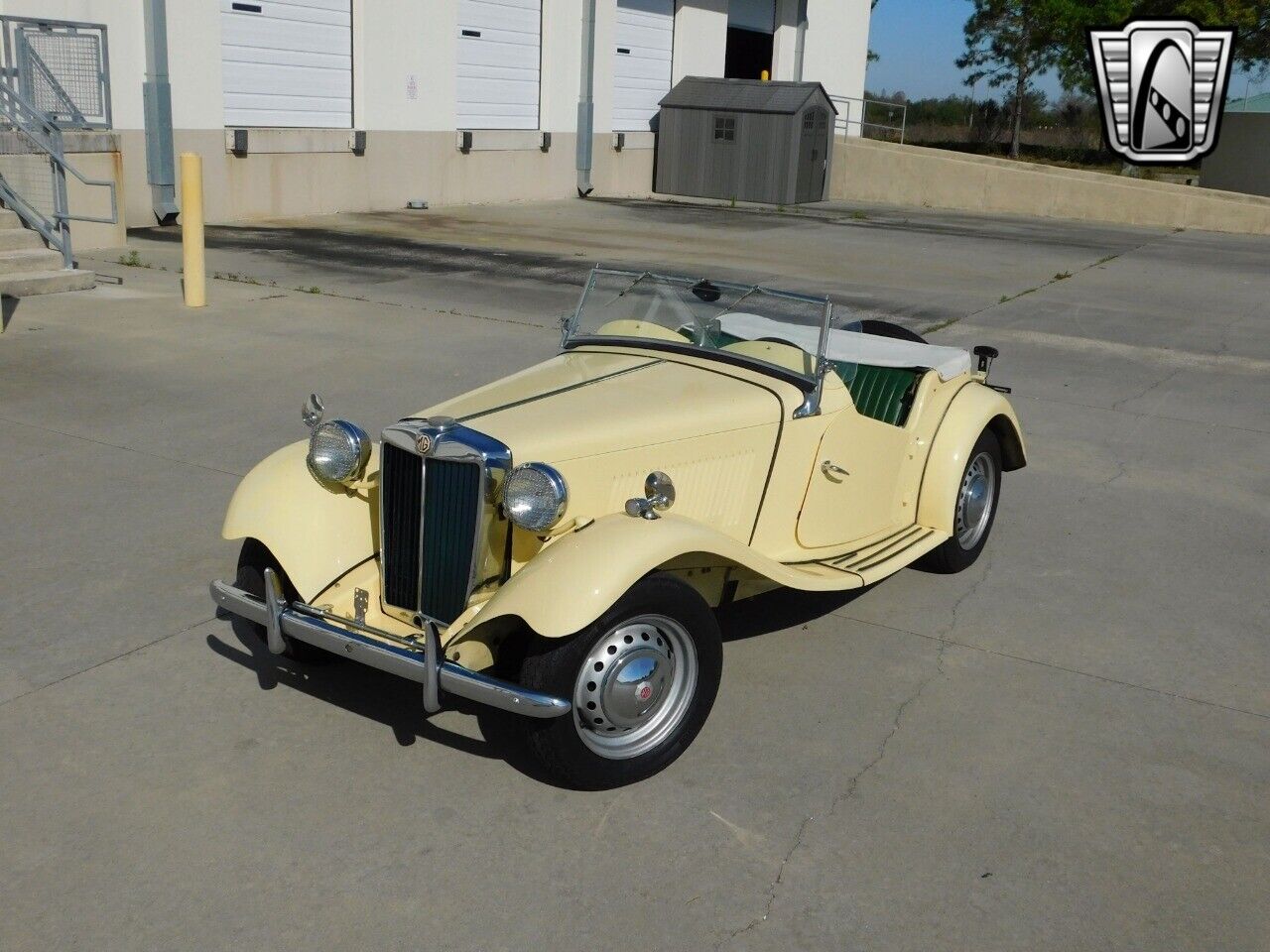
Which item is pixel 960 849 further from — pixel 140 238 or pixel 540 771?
pixel 140 238

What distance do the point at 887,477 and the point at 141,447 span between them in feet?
13.9

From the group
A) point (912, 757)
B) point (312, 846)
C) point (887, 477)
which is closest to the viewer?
point (312, 846)

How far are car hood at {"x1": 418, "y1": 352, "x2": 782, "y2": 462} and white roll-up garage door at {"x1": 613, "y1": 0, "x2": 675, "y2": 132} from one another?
71.5ft

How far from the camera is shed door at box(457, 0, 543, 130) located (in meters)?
21.7

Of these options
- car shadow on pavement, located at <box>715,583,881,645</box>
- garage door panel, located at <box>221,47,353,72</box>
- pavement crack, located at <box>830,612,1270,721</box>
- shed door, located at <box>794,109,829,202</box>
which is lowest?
pavement crack, located at <box>830,612,1270,721</box>

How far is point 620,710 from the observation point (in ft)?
12.6

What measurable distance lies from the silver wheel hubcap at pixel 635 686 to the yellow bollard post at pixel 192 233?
863 centimetres

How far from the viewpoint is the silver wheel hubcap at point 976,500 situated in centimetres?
581

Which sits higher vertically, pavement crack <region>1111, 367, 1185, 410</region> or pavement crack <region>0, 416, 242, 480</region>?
pavement crack <region>1111, 367, 1185, 410</region>

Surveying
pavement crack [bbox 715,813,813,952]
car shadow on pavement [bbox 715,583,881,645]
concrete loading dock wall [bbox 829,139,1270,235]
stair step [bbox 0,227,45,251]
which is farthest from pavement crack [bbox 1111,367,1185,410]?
concrete loading dock wall [bbox 829,139,1270,235]

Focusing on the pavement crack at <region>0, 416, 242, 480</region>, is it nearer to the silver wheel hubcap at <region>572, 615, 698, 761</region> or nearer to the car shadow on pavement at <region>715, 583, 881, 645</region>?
the car shadow on pavement at <region>715, 583, 881, 645</region>

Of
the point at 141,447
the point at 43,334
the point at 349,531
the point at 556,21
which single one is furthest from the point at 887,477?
the point at 556,21

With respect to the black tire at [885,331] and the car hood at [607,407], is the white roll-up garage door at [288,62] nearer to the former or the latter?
the black tire at [885,331]

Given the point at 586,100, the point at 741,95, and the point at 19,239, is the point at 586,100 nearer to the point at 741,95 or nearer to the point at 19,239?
the point at 741,95
